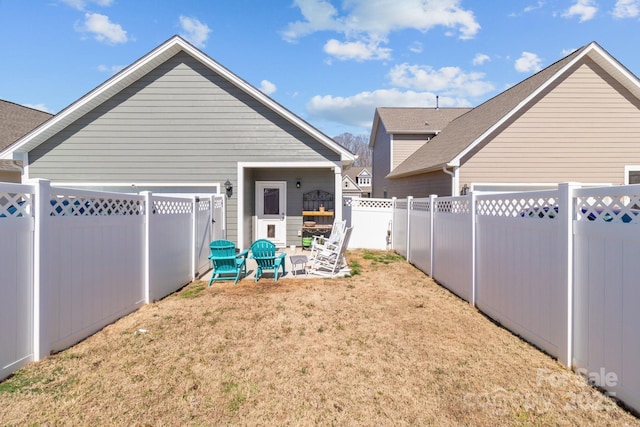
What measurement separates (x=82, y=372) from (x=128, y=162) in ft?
26.7

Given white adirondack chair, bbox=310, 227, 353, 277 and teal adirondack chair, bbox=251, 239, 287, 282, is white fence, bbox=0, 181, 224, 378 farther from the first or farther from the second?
white adirondack chair, bbox=310, 227, 353, 277

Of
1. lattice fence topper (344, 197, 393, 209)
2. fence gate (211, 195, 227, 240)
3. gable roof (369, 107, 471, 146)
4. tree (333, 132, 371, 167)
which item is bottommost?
fence gate (211, 195, 227, 240)

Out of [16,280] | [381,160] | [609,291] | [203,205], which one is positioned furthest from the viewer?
[381,160]

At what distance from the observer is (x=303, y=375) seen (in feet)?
10.1

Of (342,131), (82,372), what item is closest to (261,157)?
(82,372)

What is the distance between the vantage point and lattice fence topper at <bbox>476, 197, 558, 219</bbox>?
356 centimetres

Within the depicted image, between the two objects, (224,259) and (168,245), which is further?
(224,259)

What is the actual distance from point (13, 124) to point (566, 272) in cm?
2074

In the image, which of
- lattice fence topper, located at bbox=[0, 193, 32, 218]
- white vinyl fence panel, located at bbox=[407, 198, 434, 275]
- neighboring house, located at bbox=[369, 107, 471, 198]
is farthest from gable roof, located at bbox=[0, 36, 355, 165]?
neighboring house, located at bbox=[369, 107, 471, 198]

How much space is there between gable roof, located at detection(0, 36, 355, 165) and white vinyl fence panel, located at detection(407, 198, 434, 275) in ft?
8.17

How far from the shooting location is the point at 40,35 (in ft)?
31.0

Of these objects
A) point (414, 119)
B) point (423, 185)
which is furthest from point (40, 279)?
point (414, 119)

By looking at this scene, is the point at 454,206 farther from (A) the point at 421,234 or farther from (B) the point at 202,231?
(B) the point at 202,231

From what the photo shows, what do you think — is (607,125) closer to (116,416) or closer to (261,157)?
(261,157)
